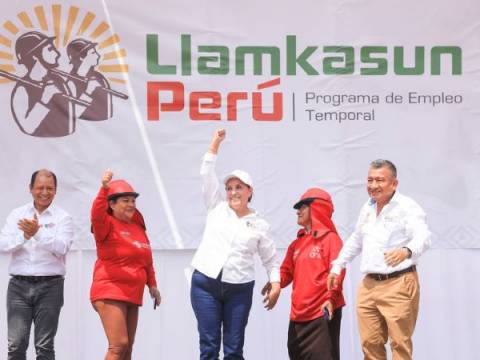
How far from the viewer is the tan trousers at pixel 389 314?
173 inches

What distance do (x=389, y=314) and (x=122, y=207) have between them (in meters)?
1.61

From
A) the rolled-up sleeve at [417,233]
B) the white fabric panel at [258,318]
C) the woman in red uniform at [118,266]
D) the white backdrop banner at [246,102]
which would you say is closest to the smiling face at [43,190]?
the woman in red uniform at [118,266]

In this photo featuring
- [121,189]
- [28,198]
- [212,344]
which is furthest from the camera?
[28,198]

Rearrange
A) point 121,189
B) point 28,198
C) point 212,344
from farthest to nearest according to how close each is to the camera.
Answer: point 28,198 → point 121,189 → point 212,344

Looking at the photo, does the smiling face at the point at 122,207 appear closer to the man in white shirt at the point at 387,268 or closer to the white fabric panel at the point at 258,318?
the white fabric panel at the point at 258,318

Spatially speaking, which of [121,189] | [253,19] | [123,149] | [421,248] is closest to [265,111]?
[253,19]

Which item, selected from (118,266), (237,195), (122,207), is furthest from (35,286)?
(237,195)

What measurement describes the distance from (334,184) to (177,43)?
146 cm

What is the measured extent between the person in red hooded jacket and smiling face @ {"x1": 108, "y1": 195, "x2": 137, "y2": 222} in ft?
3.18

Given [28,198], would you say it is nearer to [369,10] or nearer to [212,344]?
[212,344]

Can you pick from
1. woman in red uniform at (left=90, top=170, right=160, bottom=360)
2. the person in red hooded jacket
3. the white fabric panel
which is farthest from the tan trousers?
woman in red uniform at (left=90, top=170, right=160, bottom=360)

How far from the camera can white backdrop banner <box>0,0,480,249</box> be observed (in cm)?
Answer: 559

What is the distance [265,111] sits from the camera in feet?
18.7

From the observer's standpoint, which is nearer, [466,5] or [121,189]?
[121,189]
